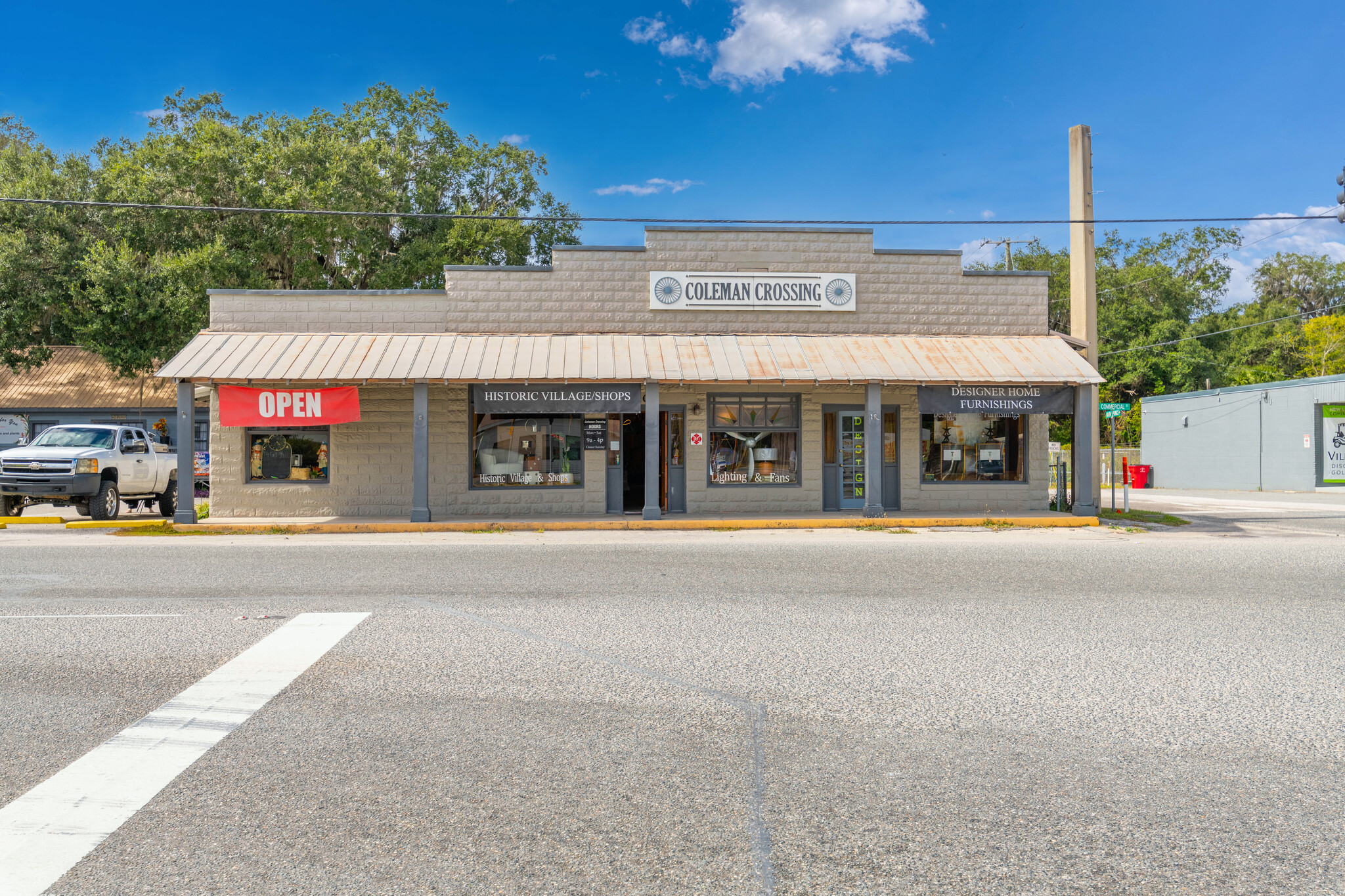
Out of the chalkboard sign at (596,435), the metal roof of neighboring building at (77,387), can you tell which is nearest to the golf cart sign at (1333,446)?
the chalkboard sign at (596,435)

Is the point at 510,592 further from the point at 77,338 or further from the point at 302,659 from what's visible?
the point at 77,338

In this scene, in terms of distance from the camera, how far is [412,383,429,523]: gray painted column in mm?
15852

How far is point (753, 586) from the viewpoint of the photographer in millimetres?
8656

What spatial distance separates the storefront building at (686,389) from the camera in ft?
54.6

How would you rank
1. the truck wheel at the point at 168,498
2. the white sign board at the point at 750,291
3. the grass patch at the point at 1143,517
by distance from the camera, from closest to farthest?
the grass patch at the point at 1143,517, the white sign board at the point at 750,291, the truck wheel at the point at 168,498

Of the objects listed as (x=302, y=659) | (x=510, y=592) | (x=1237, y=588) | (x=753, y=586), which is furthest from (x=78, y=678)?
(x=1237, y=588)

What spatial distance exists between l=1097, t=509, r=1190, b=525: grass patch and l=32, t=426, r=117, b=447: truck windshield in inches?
818

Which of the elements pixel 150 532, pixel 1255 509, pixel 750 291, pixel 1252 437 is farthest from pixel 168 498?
pixel 1252 437

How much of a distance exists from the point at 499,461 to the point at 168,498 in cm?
820

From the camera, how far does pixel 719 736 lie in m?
4.24

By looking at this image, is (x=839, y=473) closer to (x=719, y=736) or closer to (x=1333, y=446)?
(x=719, y=736)

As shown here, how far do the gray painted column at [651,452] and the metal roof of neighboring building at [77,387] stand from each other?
76.1 feet

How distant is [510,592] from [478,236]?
24258 millimetres

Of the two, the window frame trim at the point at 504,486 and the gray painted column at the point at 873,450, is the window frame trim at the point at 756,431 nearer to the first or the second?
the gray painted column at the point at 873,450
